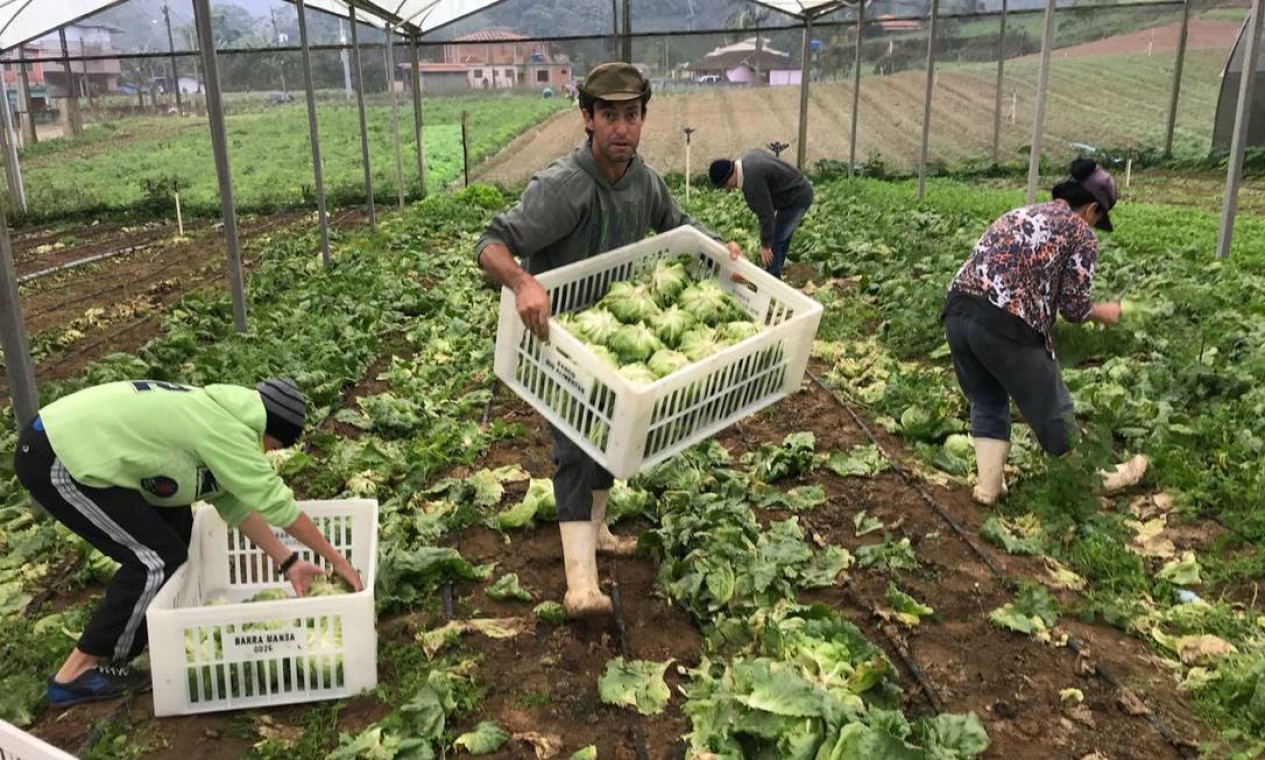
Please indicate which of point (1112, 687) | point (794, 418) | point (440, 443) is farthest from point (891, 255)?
point (1112, 687)

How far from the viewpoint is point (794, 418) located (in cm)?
639

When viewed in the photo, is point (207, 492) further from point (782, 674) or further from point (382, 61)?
point (382, 61)

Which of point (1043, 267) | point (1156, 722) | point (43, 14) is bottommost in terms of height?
point (1156, 722)

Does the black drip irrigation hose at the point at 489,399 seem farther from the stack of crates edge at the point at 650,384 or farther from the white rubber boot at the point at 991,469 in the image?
the white rubber boot at the point at 991,469

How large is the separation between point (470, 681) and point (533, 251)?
1.60m

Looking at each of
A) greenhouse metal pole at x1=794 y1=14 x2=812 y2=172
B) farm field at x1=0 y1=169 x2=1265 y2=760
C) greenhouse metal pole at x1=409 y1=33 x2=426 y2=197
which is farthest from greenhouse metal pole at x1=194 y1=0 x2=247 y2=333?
greenhouse metal pole at x1=794 y1=14 x2=812 y2=172

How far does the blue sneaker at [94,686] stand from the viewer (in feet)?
11.2

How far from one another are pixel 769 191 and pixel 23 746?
24.1 ft

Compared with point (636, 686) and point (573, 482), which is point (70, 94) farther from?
point (636, 686)

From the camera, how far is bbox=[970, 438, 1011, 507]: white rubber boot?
192 inches

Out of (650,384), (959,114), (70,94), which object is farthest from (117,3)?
(650,384)

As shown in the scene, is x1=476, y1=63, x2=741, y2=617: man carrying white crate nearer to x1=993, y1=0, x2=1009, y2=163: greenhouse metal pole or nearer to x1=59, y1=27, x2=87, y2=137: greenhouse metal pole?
x1=993, y1=0, x2=1009, y2=163: greenhouse metal pole

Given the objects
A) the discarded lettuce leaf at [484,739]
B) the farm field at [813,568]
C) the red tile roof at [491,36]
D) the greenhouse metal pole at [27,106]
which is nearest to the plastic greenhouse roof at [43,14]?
the greenhouse metal pole at [27,106]

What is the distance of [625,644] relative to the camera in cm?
376
